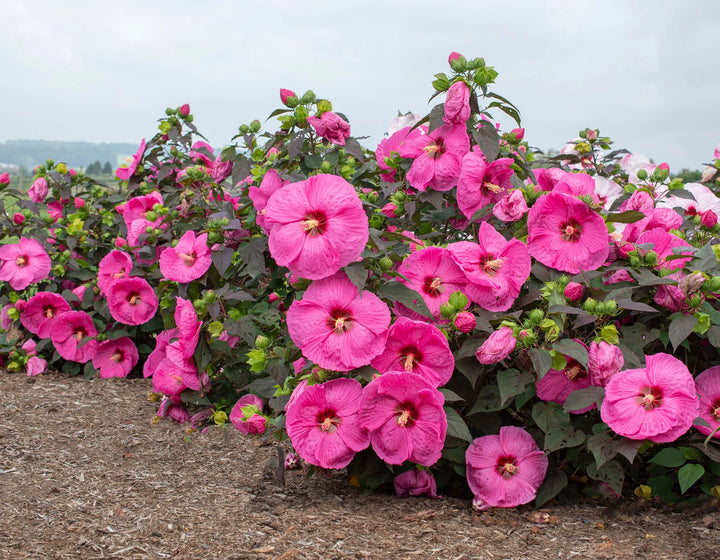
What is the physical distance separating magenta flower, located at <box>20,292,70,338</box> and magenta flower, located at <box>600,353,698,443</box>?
307 centimetres

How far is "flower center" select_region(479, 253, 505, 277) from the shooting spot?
2086 millimetres

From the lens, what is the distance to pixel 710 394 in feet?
6.88

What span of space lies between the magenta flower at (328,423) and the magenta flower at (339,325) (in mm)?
79

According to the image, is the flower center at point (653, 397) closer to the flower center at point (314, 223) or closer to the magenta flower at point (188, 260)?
the flower center at point (314, 223)

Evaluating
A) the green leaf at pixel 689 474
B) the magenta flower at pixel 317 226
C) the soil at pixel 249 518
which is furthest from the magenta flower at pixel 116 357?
the green leaf at pixel 689 474

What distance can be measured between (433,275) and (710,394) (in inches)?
36.6

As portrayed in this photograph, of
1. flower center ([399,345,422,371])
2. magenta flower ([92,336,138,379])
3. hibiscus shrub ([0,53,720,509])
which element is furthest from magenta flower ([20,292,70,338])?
flower center ([399,345,422,371])

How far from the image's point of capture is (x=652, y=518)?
6.90 ft

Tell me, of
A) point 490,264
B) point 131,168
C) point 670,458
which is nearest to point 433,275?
point 490,264

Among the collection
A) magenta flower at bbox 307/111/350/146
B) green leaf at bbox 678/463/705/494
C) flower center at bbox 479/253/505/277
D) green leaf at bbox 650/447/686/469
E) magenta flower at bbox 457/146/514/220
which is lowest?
green leaf at bbox 678/463/705/494

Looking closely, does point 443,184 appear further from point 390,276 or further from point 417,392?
point 417,392

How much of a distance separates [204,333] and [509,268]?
1.30m

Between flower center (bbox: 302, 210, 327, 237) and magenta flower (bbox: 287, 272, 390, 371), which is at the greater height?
flower center (bbox: 302, 210, 327, 237)

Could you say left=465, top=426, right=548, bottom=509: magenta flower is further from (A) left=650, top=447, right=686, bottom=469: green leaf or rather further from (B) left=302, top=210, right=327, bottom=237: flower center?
(B) left=302, top=210, right=327, bottom=237: flower center
